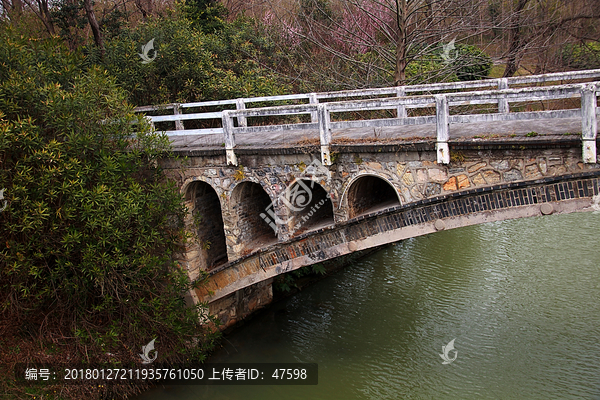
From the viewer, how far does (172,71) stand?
52.1ft

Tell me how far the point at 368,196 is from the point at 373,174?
1803mm

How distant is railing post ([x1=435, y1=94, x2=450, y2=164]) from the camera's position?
8117 mm

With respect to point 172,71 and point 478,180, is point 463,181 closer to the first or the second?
point 478,180

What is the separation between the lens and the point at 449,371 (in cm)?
1083

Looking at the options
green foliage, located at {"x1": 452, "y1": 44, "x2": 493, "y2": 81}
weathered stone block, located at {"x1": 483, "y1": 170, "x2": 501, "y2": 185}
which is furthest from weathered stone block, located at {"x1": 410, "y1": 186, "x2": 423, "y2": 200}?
green foliage, located at {"x1": 452, "y1": 44, "x2": 493, "y2": 81}

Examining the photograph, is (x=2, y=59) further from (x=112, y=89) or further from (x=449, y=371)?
(x=449, y=371)

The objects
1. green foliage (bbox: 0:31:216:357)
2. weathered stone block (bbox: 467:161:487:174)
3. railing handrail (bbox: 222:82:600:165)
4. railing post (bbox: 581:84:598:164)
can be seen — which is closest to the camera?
railing post (bbox: 581:84:598:164)

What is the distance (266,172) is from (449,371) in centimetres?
598

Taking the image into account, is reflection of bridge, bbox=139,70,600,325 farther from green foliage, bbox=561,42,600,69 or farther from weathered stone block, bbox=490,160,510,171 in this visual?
green foliage, bbox=561,42,600,69

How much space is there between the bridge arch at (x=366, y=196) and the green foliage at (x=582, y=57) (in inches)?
546

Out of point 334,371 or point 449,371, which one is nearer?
point 449,371

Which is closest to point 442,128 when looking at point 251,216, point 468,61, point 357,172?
point 357,172

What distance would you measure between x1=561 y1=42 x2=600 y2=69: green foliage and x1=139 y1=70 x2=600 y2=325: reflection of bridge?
12415 mm

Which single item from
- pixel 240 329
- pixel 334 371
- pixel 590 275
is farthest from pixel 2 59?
pixel 590 275
